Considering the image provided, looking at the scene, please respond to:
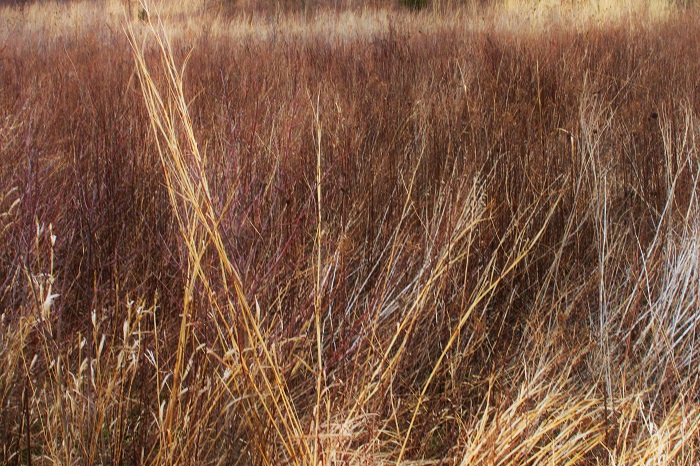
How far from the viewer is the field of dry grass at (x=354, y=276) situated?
1.05 meters

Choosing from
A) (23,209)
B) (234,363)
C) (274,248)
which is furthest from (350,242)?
(23,209)

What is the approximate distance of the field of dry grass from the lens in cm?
105

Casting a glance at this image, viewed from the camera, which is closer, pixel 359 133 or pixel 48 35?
pixel 359 133

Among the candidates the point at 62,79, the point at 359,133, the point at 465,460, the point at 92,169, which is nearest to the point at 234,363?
the point at 465,460

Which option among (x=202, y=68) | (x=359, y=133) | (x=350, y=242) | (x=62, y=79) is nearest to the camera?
(x=350, y=242)

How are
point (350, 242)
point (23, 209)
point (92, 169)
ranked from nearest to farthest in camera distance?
point (23, 209), point (350, 242), point (92, 169)

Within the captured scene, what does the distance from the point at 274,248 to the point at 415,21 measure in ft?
19.6

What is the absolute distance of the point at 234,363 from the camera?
1.04 metres

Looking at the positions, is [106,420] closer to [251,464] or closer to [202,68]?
[251,464]

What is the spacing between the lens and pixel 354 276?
1654 mm

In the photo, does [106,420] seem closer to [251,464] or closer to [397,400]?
[251,464]

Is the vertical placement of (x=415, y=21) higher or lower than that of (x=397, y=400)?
higher

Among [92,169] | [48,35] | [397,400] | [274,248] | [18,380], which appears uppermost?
[48,35]

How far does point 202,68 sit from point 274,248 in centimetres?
281
